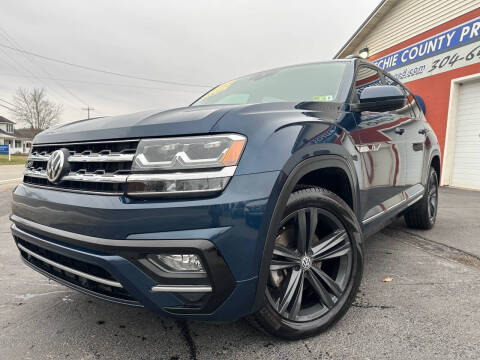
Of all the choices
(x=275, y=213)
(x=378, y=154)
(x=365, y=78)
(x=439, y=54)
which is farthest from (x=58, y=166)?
(x=439, y=54)

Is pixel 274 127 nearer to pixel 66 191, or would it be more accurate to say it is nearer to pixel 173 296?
pixel 173 296

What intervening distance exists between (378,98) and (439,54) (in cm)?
897

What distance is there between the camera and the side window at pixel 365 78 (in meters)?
2.39

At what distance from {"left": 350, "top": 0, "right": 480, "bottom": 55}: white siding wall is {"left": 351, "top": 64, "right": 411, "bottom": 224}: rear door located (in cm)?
791

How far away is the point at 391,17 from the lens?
11.1m

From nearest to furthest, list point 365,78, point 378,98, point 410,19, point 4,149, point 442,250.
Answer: point 378,98 < point 365,78 < point 442,250 < point 410,19 < point 4,149

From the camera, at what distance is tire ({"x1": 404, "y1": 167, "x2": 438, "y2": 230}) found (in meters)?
3.76

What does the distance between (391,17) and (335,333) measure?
40.3 feet

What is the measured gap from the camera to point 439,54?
29.8 feet

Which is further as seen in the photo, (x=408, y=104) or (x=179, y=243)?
(x=408, y=104)

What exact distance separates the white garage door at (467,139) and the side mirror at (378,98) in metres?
7.98

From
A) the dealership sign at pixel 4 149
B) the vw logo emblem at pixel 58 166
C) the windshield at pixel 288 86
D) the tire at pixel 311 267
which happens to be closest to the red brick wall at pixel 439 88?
the windshield at pixel 288 86

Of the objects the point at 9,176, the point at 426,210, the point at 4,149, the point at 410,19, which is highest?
the point at 410,19

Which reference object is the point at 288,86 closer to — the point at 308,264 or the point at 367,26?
the point at 308,264
